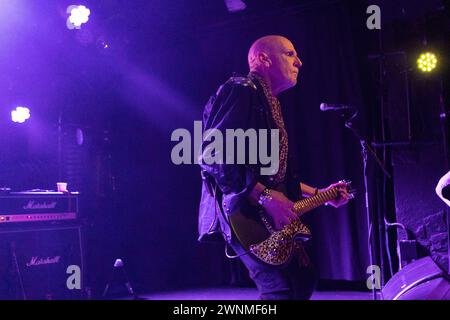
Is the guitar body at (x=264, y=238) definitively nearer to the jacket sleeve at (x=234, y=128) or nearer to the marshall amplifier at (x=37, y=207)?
the jacket sleeve at (x=234, y=128)

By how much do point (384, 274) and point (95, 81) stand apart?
3.42 metres

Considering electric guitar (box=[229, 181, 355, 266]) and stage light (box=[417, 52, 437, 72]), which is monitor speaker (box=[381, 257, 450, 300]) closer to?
electric guitar (box=[229, 181, 355, 266])

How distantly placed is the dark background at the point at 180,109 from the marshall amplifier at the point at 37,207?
0.25 meters

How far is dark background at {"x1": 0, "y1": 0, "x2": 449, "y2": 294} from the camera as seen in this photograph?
452 cm

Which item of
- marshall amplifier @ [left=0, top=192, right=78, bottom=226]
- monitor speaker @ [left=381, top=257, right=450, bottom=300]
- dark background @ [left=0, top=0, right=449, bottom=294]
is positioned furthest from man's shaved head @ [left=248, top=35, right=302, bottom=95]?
dark background @ [left=0, top=0, right=449, bottom=294]

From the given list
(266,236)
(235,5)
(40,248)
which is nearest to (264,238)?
(266,236)

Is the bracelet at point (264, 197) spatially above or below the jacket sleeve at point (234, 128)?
below

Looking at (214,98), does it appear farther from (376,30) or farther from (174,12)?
(174,12)

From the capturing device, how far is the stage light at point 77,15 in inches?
180

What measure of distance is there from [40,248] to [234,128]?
2263mm

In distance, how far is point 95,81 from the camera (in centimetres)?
519

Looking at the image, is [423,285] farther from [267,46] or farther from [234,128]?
[267,46]

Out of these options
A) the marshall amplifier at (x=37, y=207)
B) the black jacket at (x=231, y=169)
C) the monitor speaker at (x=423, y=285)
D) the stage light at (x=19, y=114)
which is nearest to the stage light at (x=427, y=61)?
the monitor speaker at (x=423, y=285)

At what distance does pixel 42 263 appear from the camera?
3793mm
